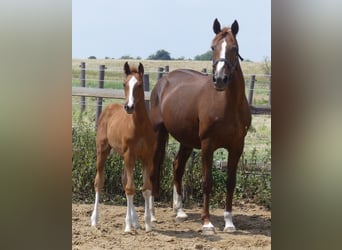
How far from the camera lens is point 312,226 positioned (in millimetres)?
2729

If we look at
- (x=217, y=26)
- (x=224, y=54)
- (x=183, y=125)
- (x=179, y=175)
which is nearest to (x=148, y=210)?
(x=179, y=175)

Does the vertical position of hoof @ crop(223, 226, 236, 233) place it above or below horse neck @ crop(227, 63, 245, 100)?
below

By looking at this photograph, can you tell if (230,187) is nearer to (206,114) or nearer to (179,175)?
(179,175)

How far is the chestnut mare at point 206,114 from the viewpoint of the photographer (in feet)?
9.02

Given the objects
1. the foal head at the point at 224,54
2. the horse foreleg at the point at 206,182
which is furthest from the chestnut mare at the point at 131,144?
the foal head at the point at 224,54

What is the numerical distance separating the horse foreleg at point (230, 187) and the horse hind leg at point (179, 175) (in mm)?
236

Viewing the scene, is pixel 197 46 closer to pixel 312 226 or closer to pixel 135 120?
pixel 135 120

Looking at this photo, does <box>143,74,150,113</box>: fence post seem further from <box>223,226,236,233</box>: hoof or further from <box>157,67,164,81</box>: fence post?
<box>223,226,236,233</box>: hoof

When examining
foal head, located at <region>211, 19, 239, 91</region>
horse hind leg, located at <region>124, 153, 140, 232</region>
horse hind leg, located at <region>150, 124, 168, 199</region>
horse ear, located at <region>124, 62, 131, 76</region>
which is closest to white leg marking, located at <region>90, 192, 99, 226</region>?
horse hind leg, located at <region>124, 153, 140, 232</region>

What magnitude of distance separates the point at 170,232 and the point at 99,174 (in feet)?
1.62

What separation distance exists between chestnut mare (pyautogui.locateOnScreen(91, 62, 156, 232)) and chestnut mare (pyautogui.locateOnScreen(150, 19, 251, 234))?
10 cm

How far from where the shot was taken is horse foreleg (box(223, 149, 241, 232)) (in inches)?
114

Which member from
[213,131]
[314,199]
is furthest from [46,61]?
[314,199]

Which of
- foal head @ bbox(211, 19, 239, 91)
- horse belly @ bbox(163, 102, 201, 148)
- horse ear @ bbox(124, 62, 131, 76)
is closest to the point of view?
foal head @ bbox(211, 19, 239, 91)
